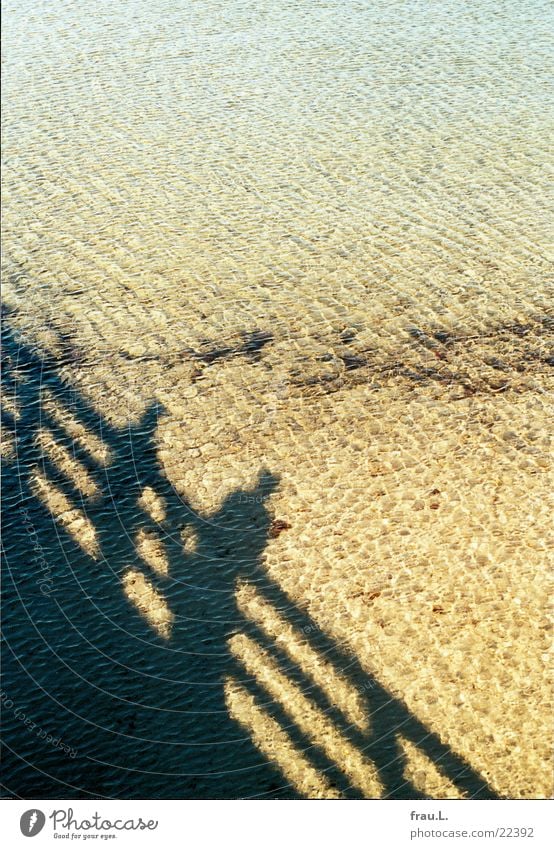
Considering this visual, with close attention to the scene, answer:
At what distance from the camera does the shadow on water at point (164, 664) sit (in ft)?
8.67

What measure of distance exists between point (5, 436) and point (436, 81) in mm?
3664

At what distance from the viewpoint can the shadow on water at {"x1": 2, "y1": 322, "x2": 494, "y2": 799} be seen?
2.64 metres

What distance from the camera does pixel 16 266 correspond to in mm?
4668

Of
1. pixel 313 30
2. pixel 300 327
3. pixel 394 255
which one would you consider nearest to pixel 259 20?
pixel 313 30

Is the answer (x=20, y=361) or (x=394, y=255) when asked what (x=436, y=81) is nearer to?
(x=394, y=255)
